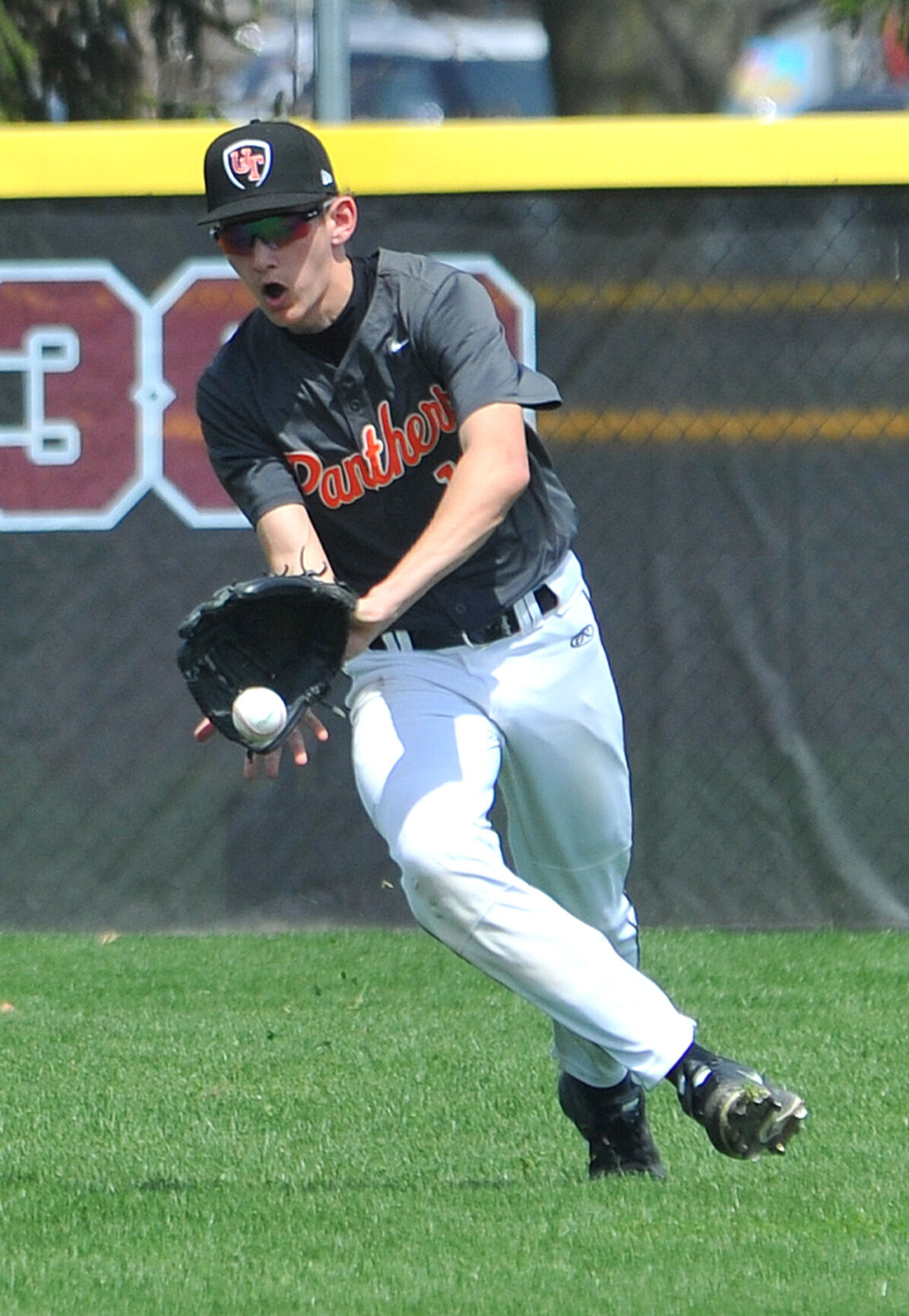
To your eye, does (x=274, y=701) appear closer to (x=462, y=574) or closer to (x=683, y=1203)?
(x=462, y=574)

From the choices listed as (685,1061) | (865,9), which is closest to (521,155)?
(685,1061)

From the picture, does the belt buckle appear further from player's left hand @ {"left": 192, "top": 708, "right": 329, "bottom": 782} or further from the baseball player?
player's left hand @ {"left": 192, "top": 708, "right": 329, "bottom": 782}

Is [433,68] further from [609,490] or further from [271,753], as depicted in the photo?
[271,753]

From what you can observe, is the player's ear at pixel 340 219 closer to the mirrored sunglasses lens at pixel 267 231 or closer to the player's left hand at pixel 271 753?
the mirrored sunglasses lens at pixel 267 231

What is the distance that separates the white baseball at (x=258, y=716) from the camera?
3826 mm

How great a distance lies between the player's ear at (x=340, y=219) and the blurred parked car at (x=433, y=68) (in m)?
16.3

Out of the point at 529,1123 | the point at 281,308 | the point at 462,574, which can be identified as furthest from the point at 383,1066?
the point at 281,308

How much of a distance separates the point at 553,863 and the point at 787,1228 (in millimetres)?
810

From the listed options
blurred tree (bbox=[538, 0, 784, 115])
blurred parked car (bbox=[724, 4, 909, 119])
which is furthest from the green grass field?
blurred parked car (bbox=[724, 4, 909, 119])

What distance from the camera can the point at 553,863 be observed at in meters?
4.16

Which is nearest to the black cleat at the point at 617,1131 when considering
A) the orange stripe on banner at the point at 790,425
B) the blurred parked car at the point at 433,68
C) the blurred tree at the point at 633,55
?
the orange stripe on banner at the point at 790,425

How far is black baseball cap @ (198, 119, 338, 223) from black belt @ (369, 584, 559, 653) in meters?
0.81

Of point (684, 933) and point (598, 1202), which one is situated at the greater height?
point (598, 1202)

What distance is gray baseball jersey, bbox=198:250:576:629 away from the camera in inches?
160
